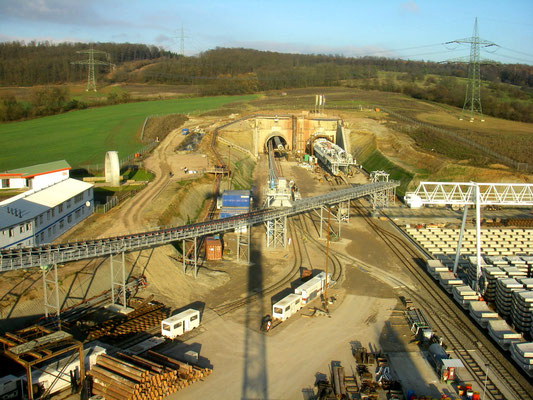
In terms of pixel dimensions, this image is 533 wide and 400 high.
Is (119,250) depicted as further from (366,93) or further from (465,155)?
(366,93)

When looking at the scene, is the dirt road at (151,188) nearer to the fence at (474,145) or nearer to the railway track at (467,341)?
the railway track at (467,341)

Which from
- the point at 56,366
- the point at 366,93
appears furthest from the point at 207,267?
the point at 366,93

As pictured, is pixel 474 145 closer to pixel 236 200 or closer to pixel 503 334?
pixel 236 200

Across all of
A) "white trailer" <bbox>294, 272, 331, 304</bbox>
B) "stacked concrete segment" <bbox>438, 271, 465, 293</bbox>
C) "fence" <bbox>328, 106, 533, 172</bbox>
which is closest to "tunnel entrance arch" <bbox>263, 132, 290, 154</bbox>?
"fence" <bbox>328, 106, 533, 172</bbox>

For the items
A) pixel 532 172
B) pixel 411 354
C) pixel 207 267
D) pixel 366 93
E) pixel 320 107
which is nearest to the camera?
pixel 411 354

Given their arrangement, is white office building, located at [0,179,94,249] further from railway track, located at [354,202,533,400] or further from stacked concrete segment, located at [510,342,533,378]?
stacked concrete segment, located at [510,342,533,378]

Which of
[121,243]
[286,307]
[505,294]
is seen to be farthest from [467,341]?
[121,243]
